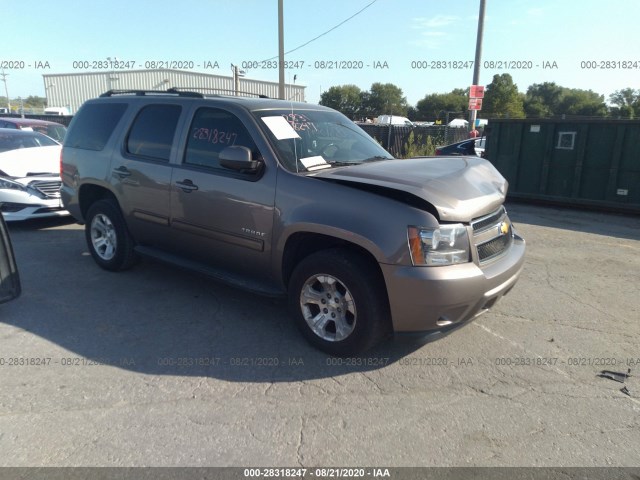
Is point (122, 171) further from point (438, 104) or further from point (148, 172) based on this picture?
point (438, 104)

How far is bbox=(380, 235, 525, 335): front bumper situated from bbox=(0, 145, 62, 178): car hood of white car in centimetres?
688

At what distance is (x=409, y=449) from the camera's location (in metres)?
2.71

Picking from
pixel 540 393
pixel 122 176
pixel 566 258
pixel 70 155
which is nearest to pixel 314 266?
pixel 540 393

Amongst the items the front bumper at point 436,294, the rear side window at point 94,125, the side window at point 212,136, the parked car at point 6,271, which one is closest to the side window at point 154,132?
the side window at point 212,136

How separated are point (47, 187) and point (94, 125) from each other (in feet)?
9.02

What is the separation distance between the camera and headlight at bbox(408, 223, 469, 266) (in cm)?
318

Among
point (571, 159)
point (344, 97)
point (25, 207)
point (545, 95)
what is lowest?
point (25, 207)

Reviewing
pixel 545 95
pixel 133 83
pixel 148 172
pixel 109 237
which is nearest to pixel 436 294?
pixel 148 172

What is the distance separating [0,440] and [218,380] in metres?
1.29

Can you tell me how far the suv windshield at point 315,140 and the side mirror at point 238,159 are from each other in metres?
0.25

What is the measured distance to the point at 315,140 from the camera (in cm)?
429

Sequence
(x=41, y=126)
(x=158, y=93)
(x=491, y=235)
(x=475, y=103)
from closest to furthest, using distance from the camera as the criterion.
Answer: (x=491, y=235), (x=158, y=93), (x=41, y=126), (x=475, y=103)

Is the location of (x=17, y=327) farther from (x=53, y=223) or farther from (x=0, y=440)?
(x=53, y=223)

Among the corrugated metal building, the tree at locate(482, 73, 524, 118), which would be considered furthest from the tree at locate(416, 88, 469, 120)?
the corrugated metal building
